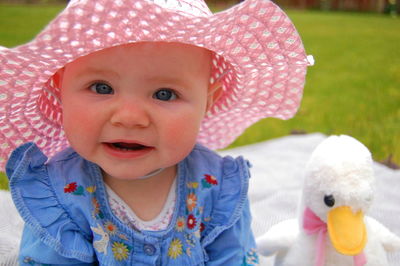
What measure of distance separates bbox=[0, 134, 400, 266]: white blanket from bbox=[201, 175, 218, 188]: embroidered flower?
0.41 m

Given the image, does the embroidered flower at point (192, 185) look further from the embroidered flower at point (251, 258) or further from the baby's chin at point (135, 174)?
the embroidered flower at point (251, 258)

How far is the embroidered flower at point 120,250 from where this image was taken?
1060 millimetres

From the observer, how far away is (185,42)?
2.92 feet

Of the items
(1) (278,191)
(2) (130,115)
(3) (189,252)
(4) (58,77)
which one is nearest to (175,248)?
(3) (189,252)

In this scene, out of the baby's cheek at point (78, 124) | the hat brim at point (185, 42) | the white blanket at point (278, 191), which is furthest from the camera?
the white blanket at point (278, 191)

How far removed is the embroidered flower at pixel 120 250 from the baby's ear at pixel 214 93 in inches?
15.4

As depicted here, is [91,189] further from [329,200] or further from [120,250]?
[329,200]

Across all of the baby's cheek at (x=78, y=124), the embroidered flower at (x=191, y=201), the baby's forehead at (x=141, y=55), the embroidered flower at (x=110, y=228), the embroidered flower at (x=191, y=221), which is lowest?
the embroidered flower at (x=191, y=221)

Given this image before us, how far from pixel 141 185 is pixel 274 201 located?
84 centimetres

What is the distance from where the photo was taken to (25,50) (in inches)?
32.9

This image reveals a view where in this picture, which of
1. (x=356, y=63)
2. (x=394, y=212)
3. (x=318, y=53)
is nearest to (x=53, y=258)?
(x=394, y=212)

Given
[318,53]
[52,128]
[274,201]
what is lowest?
[318,53]

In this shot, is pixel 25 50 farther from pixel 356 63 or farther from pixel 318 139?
pixel 356 63

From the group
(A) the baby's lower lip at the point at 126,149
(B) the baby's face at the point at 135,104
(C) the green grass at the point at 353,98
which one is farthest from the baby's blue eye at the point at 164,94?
(C) the green grass at the point at 353,98
